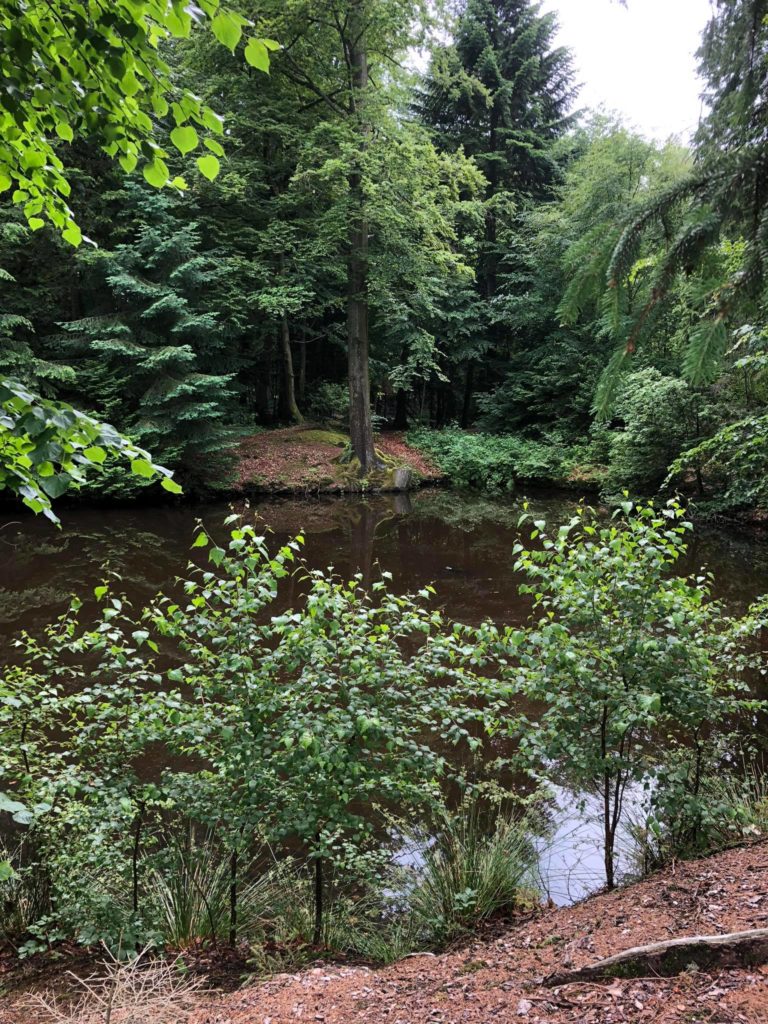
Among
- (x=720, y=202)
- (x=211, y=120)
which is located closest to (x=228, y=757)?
(x=211, y=120)

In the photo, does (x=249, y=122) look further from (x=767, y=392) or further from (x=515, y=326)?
(x=767, y=392)

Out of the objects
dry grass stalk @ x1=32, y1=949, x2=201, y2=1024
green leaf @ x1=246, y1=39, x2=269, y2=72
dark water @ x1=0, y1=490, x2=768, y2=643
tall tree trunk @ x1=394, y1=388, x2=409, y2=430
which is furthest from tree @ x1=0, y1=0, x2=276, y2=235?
tall tree trunk @ x1=394, y1=388, x2=409, y2=430

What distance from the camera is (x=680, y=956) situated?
191cm

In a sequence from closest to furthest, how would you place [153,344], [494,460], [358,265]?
1. [153,344]
2. [358,265]
3. [494,460]

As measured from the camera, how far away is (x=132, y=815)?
9.30ft

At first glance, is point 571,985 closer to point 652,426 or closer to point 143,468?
point 143,468

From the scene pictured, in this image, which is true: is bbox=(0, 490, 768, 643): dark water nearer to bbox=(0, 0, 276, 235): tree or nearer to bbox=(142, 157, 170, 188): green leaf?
bbox=(0, 0, 276, 235): tree

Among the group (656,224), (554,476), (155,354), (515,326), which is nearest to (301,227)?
(155,354)

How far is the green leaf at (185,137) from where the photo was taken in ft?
5.59

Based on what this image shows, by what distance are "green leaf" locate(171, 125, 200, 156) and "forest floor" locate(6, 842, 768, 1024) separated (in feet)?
8.90

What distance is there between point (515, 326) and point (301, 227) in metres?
8.66

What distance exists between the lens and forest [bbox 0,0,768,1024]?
245cm

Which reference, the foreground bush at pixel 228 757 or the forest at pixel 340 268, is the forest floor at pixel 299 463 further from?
the foreground bush at pixel 228 757

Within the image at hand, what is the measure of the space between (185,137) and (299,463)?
52.1 ft
